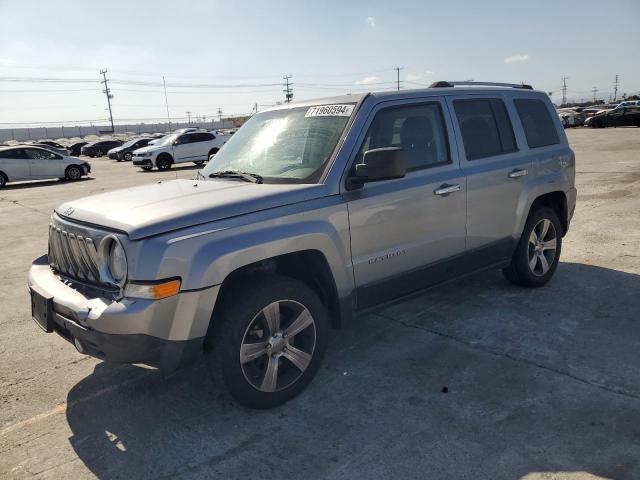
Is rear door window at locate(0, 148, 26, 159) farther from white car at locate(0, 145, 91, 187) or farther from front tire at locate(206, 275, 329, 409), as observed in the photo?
front tire at locate(206, 275, 329, 409)

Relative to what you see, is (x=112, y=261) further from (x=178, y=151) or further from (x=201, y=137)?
(x=201, y=137)

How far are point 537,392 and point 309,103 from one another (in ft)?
8.83

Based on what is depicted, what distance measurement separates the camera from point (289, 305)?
11.0 ft

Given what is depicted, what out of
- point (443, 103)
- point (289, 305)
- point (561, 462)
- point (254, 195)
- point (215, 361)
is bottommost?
point (561, 462)

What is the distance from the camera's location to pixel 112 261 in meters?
3.01

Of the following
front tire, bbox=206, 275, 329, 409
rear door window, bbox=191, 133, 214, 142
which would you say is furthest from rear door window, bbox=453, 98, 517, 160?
rear door window, bbox=191, 133, 214, 142

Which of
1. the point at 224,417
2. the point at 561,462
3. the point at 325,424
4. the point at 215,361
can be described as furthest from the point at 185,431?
the point at 561,462

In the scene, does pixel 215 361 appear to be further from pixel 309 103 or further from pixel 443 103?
pixel 443 103

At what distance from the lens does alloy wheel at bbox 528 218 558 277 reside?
5184mm

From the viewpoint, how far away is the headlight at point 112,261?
9.57ft

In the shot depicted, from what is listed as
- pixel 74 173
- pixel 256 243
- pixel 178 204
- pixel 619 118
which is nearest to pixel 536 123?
pixel 256 243

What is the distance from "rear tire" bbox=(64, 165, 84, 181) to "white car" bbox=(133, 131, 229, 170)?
9.26 ft

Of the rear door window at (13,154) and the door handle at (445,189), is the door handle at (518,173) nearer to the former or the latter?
the door handle at (445,189)

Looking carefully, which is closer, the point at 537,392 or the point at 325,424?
the point at 325,424
